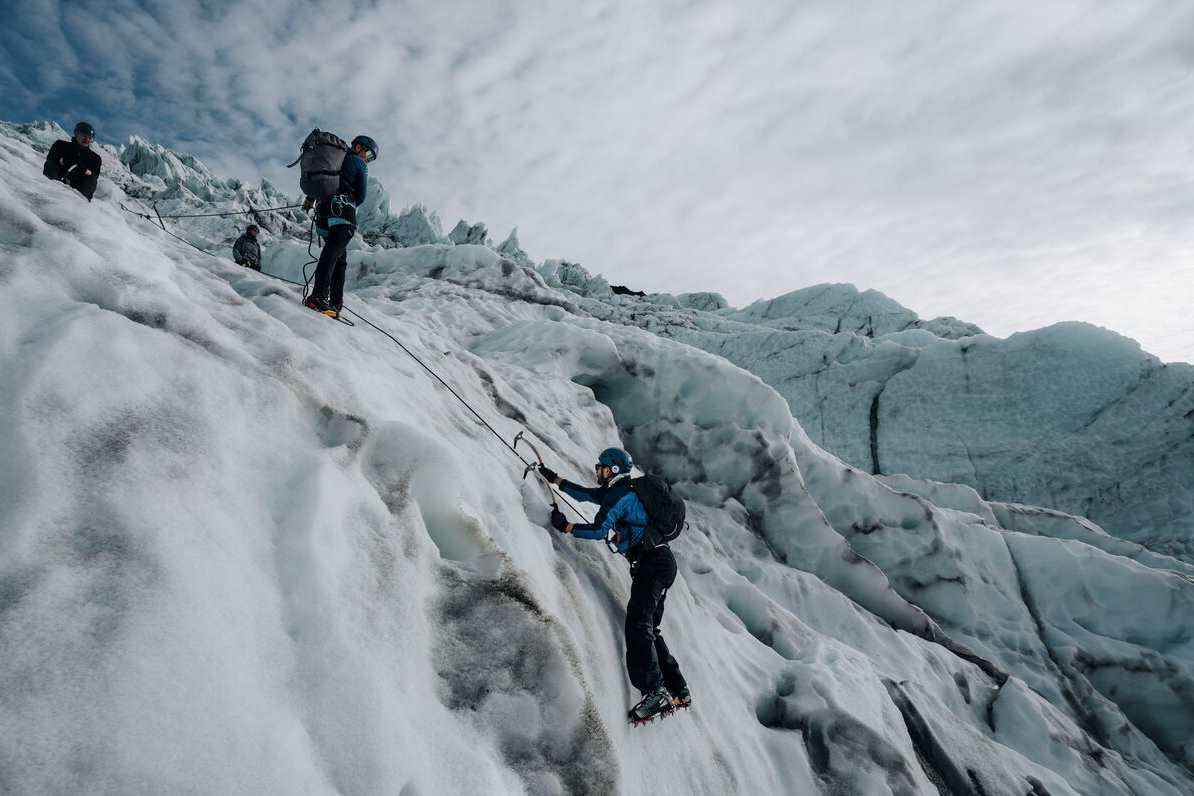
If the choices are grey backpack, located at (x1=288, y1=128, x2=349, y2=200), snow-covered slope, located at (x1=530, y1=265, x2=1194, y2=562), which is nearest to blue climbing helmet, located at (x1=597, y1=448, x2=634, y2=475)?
grey backpack, located at (x1=288, y1=128, x2=349, y2=200)

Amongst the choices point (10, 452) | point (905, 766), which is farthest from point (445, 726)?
point (905, 766)

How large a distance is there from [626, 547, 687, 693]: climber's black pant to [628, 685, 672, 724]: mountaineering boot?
58 mm

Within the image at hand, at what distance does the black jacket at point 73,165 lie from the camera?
5.48 m

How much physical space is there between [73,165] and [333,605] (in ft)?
21.9

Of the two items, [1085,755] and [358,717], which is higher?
[358,717]

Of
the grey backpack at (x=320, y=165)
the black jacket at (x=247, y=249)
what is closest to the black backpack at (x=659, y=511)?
the grey backpack at (x=320, y=165)

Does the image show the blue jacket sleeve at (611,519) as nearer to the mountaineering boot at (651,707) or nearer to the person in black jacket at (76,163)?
the mountaineering boot at (651,707)

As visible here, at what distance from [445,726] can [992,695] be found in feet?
Answer: 31.9

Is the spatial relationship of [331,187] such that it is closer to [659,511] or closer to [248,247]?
[659,511]

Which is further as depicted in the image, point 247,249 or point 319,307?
point 247,249

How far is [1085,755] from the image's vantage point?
286 inches

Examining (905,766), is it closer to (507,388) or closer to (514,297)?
(507,388)

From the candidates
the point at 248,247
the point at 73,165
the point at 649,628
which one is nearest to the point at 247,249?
the point at 248,247

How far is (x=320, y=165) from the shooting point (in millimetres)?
5203
